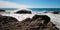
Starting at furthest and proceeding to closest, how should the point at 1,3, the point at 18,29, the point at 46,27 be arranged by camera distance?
the point at 1,3 < the point at 18,29 < the point at 46,27

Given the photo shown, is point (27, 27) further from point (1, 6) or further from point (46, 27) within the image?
point (1, 6)

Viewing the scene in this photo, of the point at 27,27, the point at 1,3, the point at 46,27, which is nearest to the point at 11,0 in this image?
the point at 1,3

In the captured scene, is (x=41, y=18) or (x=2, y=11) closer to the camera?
(x=41, y=18)

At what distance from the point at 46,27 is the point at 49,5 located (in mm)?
1183

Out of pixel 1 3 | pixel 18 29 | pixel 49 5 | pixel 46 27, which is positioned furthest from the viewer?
pixel 49 5

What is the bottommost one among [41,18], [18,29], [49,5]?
[18,29]

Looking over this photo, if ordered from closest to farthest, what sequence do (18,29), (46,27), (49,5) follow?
1. (46,27)
2. (18,29)
3. (49,5)

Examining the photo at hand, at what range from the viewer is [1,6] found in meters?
2.27

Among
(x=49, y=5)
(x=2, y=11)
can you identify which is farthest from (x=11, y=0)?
(x=49, y=5)

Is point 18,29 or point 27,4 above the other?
point 27,4

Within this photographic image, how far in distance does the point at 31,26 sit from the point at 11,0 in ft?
3.53

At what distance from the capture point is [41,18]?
137 cm

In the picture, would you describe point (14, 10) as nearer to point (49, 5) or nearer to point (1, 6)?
point (1, 6)

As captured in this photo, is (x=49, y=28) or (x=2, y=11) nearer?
(x=49, y=28)
